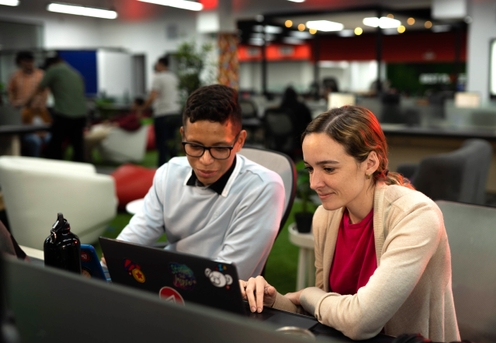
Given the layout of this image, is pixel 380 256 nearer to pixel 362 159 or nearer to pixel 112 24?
pixel 362 159

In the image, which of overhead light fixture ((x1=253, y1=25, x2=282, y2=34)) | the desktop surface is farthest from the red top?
overhead light fixture ((x1=253, y1=25, x2=282, y2=34))

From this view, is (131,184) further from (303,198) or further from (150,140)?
(150,140)

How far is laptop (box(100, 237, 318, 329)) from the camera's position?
1.09 metres

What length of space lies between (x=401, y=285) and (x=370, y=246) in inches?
8.1

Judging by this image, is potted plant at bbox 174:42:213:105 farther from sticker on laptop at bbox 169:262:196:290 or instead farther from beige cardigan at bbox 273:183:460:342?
sticker on laptop at bbox 169:262:196:290

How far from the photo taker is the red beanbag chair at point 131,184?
18.4ft

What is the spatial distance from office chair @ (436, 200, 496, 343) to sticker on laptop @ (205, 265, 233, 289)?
104cm

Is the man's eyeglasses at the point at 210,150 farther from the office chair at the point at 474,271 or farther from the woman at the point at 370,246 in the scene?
the office chair at the point at 474,271

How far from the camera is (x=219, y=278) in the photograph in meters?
1.09

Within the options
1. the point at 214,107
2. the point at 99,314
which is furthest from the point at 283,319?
the point at 214,107

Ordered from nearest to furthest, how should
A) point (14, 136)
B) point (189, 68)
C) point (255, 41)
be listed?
1. point (189, 68)
2. point (14, 136)
3. point (255, 41)

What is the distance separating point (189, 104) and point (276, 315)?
2.74 feet

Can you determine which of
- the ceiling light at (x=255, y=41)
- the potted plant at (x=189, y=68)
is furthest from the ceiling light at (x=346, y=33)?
the potted plant at (x=189, y=68)

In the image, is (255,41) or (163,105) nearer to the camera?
(163,105)
